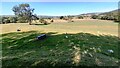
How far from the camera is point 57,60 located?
1062 centimetres

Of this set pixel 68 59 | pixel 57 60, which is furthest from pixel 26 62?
pixel 68 59

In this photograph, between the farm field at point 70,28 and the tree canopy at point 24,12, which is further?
the tree canopy at point 24,12

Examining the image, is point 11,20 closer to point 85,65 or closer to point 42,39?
point 42,39

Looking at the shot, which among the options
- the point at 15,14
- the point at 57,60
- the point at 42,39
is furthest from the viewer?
the point at 15,14

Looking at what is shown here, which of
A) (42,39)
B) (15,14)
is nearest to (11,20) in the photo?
(15,14)

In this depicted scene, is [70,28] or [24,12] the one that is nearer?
[70,28]

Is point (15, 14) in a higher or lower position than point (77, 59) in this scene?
higher

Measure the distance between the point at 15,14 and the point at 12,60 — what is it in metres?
47.3

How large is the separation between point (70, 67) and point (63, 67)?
1.33 feet

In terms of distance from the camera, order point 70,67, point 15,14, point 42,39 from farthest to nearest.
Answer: point 15,14 → point 42,39 → point 70,67

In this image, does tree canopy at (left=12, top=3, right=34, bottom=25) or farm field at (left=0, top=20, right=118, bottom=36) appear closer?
farm field at (left=0, top=20, right=118, bottom=36)

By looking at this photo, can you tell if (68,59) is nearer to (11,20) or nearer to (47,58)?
(47,58)

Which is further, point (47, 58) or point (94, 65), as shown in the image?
point (47, 58)

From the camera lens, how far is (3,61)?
425 inches
